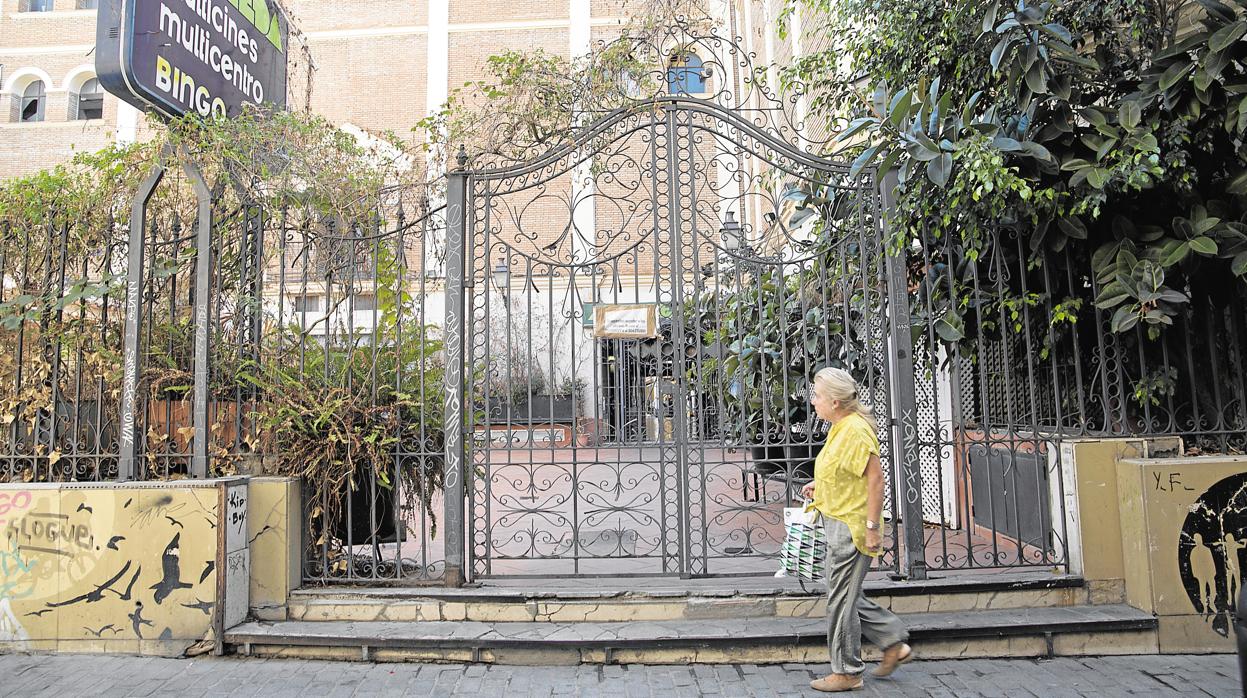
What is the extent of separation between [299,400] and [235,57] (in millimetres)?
3954

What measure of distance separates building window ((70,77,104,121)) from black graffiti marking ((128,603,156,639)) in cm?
2465

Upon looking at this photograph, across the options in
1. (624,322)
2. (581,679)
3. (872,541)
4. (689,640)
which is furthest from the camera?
(624,322)

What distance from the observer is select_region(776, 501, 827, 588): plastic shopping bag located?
4414 mm

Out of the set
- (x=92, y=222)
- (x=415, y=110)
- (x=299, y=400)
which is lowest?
(x=299, y=400)

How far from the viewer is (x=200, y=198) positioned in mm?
5473

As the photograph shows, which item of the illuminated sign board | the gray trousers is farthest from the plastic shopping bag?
the illuminated sign board

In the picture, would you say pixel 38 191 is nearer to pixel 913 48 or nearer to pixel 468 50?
pixel 913 48

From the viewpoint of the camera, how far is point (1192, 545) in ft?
16.3

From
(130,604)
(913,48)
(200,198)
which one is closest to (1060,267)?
(913,48)

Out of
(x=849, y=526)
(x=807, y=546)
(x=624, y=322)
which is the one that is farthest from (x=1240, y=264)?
(x=624, y=322)

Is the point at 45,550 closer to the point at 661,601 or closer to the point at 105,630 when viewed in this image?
the point at 105,630

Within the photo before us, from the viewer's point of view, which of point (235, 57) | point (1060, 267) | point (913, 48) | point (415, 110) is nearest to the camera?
point (1060, 267)

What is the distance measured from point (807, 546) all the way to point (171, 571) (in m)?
3.99

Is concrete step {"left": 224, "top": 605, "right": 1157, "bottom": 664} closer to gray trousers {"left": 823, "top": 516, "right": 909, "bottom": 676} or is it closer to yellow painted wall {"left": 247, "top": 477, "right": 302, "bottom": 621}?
yellow painted wall {"left": 247, "top": 477, "right": 302, "bottom": 621}
